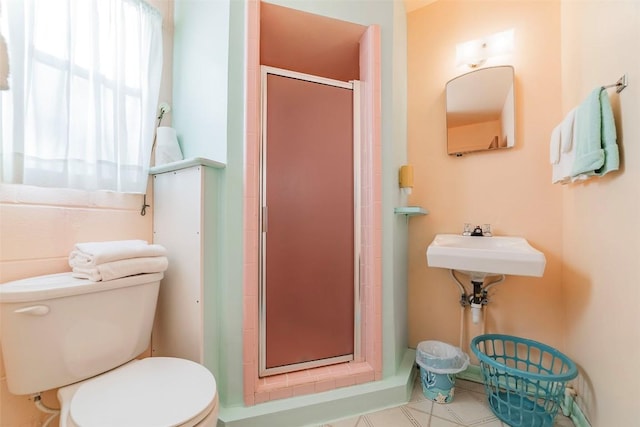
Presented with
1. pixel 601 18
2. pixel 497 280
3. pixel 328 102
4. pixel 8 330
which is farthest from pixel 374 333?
pixel 601 18

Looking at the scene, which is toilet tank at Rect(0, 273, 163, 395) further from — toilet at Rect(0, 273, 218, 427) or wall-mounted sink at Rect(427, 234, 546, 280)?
wall-mounted sink at Rect(427, 234, 546, 280)

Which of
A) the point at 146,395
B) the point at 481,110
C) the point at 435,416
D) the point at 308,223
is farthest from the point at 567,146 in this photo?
the point at 146,395

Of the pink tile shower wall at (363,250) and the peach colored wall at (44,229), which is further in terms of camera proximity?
the pink tile shower wall at (363,250)

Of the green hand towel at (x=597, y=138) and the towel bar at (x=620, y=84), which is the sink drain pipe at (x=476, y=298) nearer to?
the green hand towel at (x=597, y=138)

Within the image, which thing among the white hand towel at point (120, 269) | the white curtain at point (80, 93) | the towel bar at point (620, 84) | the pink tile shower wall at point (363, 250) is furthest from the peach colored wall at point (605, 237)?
the white curtain at point (80, 93)

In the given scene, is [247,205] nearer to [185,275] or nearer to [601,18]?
[185,275]

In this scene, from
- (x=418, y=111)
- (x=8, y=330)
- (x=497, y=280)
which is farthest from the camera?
(x=418, y=111)

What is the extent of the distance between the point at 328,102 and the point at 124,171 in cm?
110

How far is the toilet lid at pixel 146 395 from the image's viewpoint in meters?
0.73

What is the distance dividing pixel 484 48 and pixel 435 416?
7.11ft

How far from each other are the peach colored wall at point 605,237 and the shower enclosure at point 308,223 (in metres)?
1.06

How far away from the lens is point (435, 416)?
1374 mm

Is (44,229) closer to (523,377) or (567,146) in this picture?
(523,377)

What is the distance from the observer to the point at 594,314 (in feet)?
3.95
